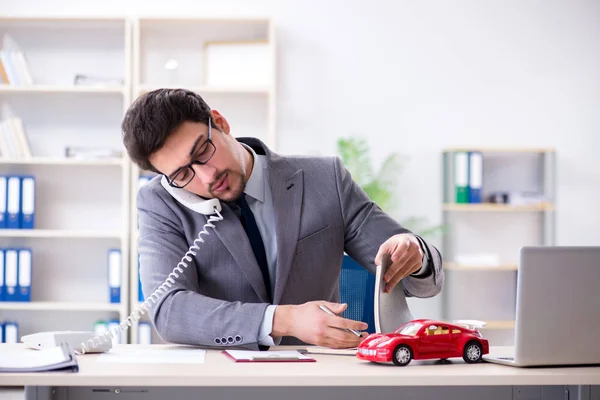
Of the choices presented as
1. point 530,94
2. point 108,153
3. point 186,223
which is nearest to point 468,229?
point 530,94

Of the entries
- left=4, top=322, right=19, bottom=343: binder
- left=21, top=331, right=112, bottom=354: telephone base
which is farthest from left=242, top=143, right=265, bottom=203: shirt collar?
left=4, top=322, right=19, bottom=343: binder

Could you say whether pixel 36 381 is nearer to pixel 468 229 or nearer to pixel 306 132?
pixel 306 132

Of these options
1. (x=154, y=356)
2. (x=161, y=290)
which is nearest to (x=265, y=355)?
(x=154, y=356)

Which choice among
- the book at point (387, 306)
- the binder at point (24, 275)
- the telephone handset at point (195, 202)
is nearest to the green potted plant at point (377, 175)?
the binder at point (24, 275)

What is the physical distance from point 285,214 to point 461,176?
9.66 feet

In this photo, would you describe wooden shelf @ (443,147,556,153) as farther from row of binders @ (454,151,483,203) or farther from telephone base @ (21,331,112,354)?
telephone base @ (21,331,112,354)

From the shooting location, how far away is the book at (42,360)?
1399mm

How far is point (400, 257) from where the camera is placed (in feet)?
5.59

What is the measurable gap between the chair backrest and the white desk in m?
0.65

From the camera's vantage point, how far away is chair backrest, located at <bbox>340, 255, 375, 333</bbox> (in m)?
2.27

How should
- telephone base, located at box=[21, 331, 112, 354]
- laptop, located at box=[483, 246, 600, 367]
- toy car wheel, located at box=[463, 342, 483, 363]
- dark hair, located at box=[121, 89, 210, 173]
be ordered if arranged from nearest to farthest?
laptop, located at box=[483, 246, 600, 367], toy car wheel, located at box=[463, 342, 483, 363], telephone base, located at box=[21, 331, 112, 354], dark hair, located at box=[121, 89, 210, 173]

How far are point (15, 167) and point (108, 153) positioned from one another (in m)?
0.69

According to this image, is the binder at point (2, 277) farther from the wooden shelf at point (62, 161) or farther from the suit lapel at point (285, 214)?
the suit lapel at point (285, 214)

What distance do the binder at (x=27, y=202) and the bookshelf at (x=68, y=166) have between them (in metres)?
0.23
